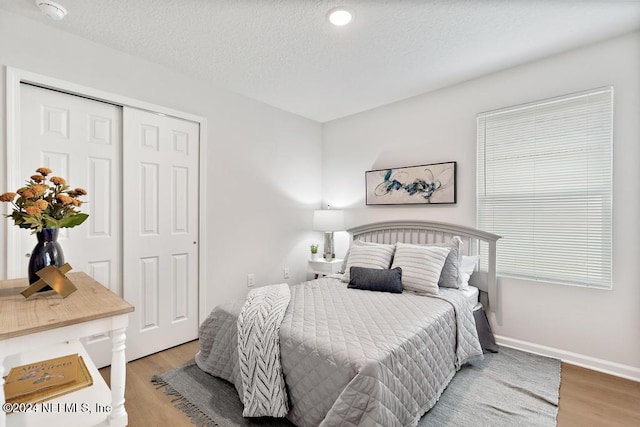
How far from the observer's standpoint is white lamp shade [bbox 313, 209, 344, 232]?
3750 millimetres

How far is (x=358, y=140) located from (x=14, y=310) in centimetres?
346

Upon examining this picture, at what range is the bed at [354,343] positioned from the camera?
142 centimetres

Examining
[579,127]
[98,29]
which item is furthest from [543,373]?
[98,29]

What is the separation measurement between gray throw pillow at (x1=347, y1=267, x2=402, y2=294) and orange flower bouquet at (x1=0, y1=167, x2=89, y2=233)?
1.97 m

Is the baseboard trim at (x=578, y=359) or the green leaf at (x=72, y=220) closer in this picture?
Result: the green leaf at (x=72, y=220)

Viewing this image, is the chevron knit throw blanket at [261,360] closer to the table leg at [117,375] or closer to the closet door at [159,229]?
the table leg at [117,375]

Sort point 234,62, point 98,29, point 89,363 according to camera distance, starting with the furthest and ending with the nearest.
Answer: point 234,62 → point 98,29 → point 89,363

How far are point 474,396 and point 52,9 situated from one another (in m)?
3.68

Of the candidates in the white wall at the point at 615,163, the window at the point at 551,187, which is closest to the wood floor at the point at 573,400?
the white wall at the point at 615,163

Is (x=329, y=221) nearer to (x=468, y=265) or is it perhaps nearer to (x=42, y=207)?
(x=468, y=265)

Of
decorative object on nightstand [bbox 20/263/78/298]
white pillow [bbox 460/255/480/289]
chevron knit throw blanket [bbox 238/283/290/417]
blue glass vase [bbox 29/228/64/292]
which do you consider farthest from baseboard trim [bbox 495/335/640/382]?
blue glass vase [bbox 29/228/64/292]

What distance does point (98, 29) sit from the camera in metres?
2.18

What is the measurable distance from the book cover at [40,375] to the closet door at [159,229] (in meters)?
0.86

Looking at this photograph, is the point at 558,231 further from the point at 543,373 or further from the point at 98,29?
the point at 98,29
